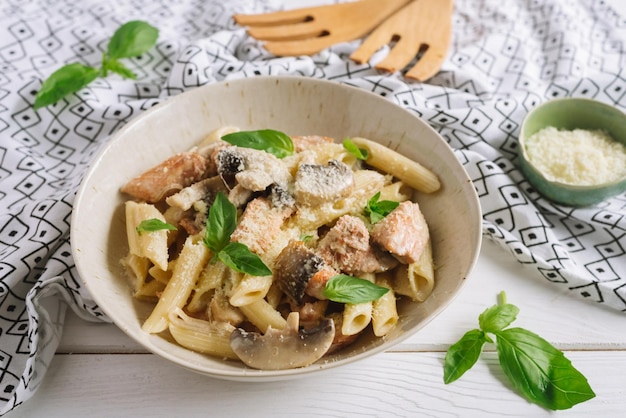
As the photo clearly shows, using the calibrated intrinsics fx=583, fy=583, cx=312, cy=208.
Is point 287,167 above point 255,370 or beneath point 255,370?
above

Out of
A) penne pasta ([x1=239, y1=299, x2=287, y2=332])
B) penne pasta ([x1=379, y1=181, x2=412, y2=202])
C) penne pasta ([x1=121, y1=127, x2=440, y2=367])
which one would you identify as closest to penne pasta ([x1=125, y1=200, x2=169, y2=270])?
penne pasta ([x1=121, y1=127, x2=440, y2=367])

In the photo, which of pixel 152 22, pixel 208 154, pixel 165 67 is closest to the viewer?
pixel 208 154

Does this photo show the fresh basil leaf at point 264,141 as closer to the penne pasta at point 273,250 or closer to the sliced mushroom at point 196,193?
the penne pasta at point 273,250

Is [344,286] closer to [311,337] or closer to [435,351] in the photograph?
[311,337]

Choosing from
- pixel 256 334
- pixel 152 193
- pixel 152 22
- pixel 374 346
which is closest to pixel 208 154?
pixel 152 193

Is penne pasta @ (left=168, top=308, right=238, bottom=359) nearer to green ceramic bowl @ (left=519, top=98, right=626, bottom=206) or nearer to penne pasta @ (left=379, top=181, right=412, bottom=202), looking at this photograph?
penne pasta @ (left=379, top=181, right=412, bottom=202)
